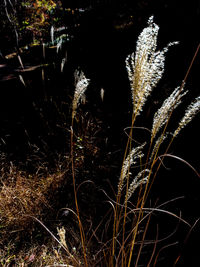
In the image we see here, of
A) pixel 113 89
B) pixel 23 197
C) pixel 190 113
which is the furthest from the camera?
pixel 113 89

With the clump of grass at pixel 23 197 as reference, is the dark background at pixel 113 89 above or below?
above

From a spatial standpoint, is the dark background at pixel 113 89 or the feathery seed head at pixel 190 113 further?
the dark background at pixel 113 89

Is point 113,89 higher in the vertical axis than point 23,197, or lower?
higher

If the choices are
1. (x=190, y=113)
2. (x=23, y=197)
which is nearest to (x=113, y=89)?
(x=23, y=197)

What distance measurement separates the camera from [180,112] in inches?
70.2

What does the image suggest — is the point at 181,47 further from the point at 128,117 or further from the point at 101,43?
the point at 101,43

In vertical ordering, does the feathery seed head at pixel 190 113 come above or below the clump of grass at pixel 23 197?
above

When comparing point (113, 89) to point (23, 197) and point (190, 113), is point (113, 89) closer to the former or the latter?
point (23, 197)

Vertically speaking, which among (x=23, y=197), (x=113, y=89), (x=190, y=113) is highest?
(x=190, y=113)

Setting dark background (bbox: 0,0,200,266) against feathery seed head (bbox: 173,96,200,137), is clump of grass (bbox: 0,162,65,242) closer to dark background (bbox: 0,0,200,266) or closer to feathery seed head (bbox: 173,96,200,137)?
dark background (bbox: 0,0,200,266)

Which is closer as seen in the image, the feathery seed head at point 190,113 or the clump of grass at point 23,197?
the feathery seed head at point 190,113

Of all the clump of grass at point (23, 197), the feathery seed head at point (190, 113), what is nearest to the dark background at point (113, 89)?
the clump of grass at point (23, 197)

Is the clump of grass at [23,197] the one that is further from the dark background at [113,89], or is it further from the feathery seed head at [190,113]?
the feathery seed head at [190,113]

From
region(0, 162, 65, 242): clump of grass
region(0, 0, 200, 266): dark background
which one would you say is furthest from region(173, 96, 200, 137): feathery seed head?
region(0, 162, 65, 242): clump of grass
